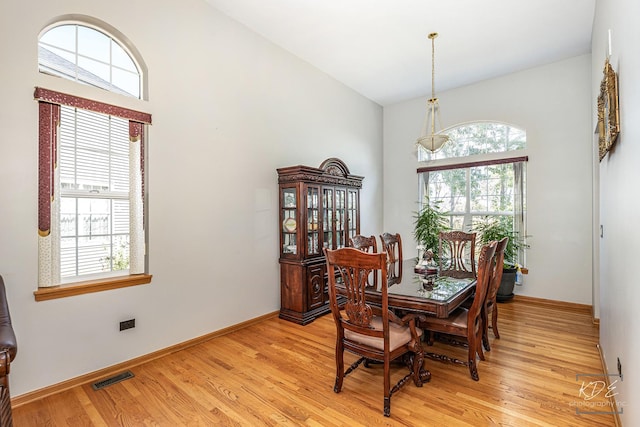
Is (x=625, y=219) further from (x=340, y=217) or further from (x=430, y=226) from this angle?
(x=430, y=226)

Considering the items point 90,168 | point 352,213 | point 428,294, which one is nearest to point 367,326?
point 428,294

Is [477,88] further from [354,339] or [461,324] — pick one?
[354,339]

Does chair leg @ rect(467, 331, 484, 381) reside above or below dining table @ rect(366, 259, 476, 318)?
below

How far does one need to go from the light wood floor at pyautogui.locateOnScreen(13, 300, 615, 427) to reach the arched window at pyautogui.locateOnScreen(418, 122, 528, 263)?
2.27 meters

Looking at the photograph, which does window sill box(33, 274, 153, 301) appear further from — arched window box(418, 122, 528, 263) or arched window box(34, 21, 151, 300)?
arched window box(418, 122, 528, 263)

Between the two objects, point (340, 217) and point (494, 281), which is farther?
point (340, 217)

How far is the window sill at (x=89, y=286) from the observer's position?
7.69 feet

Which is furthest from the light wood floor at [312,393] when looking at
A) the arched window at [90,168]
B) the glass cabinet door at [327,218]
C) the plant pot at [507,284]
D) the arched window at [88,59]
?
the arched window at [88,59]

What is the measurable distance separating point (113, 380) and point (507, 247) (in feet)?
16.2

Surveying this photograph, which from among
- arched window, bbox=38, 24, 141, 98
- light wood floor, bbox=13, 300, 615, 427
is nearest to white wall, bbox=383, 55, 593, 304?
light wood floor, bbox=13, 300, 615, 427

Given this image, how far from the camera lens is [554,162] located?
4582mm

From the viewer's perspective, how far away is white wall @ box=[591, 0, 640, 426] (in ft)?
4.95

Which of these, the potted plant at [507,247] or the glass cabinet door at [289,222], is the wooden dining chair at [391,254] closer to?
the glass cabinet door at [289,222]

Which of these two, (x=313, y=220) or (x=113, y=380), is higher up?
(x=313, y=220)
